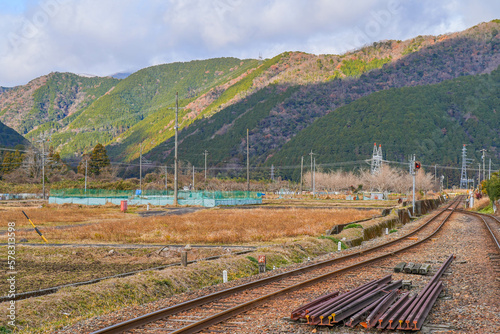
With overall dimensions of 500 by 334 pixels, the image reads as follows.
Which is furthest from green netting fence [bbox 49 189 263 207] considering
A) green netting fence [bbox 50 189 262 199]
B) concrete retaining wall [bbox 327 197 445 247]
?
concrete retaining wall [bbox 327 197 445 247]

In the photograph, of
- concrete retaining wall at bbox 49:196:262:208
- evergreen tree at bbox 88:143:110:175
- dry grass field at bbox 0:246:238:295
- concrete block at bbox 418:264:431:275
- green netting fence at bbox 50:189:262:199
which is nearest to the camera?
concrete block at bbox 418:264:431:275

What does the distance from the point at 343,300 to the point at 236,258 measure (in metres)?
7.04

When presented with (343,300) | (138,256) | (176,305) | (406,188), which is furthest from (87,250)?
(406,188)

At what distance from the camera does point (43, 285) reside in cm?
1358

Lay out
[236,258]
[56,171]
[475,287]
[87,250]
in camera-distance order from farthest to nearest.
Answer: [56,171]
[87,250]
[236,258]
[475,287]

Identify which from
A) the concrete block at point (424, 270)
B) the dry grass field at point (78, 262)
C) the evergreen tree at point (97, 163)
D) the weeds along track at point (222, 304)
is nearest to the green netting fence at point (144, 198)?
the dry grass field at point (78, 262)

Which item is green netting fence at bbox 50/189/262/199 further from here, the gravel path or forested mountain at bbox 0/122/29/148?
forested mountain at bbox 0/122/29/148

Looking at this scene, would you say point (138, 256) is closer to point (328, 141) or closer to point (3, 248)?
point (3, 248)

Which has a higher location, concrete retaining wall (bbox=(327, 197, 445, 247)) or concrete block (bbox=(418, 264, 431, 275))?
concrete block (bbox=(418, 264, 431, 275))

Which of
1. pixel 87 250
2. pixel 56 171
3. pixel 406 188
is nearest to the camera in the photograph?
pixel 87 250

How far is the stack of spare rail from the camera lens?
852 centimetres

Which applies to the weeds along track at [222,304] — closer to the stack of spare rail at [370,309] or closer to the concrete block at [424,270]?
the stack of spare rail at [370,309]

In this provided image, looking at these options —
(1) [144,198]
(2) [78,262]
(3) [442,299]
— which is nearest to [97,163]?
(1) [144,198]

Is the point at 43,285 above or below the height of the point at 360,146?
below
